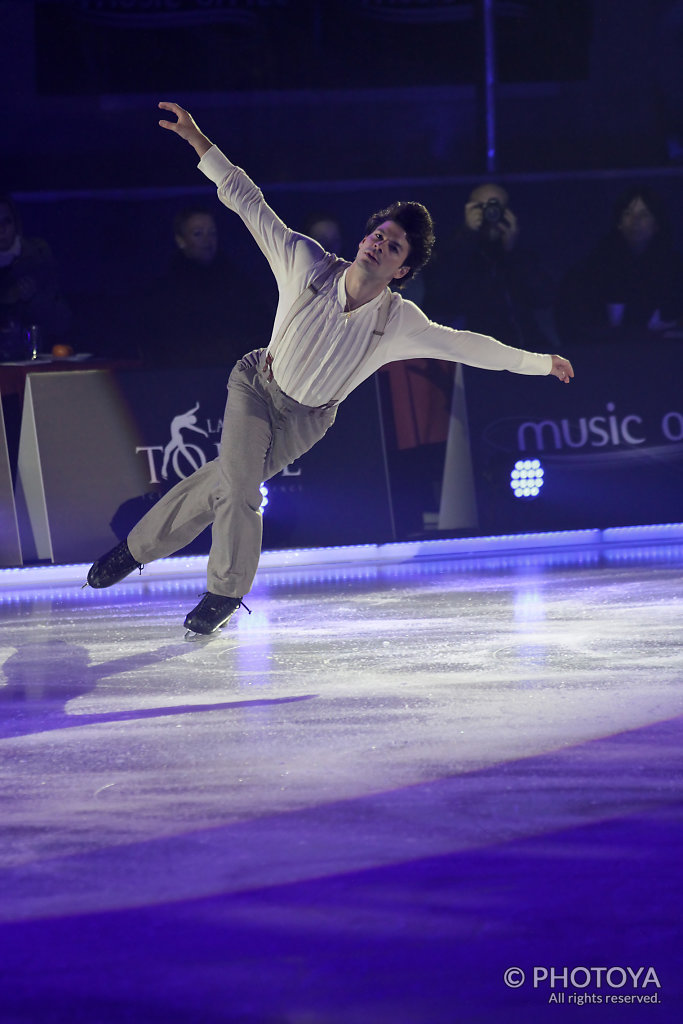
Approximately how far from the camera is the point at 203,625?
→ 3814 mm

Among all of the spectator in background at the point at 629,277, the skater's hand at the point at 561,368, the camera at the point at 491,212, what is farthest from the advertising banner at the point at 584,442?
the skater's hand at the point at 561,368

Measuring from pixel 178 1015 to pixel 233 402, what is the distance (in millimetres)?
2494

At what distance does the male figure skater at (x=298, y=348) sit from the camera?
365cm

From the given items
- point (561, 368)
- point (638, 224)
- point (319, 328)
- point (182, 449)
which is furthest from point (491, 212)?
point (319, 328)

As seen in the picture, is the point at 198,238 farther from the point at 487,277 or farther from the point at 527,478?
the point at 527,478

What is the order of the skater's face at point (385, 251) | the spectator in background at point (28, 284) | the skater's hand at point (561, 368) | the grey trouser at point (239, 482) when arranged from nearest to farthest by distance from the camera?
the skater's face at point (385, 251), the grey trouser at point (239, 482), the skater's hand at point (561, 368), the spectator in background at point (28, 284)

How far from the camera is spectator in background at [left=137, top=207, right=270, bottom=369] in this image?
659 centimetres

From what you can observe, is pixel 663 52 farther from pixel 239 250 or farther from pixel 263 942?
pixel 263 942

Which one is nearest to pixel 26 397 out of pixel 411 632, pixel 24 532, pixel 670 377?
pixel 24 532

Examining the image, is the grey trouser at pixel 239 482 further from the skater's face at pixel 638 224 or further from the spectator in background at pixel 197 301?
the skater's face at pixel 638 224

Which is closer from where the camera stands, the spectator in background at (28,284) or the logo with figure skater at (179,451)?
the logo with figure skater at (179,451)

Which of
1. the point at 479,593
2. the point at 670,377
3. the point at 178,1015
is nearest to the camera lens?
the point at 178,1015

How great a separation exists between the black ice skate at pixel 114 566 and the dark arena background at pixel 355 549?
23cm

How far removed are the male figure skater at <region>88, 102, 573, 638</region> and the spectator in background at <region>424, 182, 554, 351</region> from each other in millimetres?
3048
